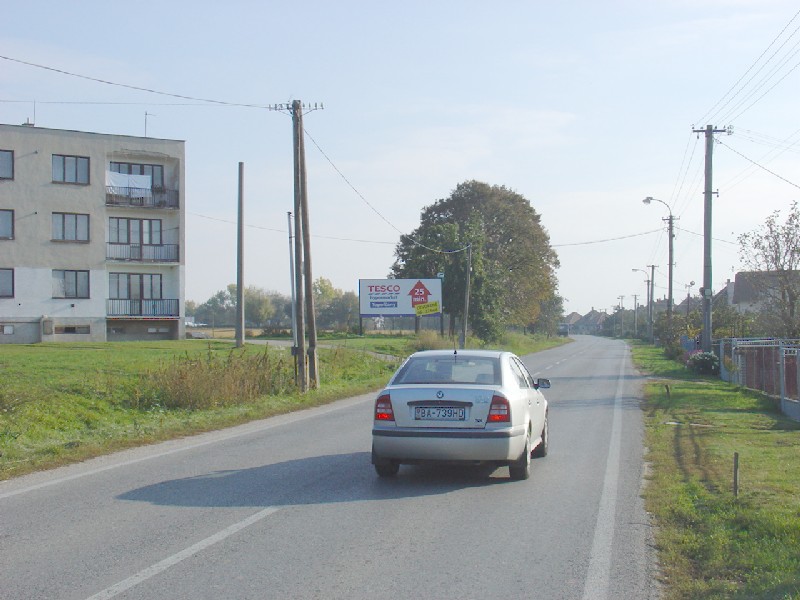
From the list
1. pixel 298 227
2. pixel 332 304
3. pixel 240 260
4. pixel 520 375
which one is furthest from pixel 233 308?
pixel 520 375

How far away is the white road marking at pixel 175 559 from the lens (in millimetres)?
5428

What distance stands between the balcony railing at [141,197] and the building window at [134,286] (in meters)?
3.78

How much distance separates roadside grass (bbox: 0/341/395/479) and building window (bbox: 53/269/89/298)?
1774 centimetres

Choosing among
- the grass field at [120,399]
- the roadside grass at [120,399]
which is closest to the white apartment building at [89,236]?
the grass field at [120,399]

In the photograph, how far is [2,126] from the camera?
39.8 meters

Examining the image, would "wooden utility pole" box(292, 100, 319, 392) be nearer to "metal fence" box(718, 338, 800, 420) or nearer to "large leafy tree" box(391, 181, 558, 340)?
"metal fence" box(718, 338, 800, 420)

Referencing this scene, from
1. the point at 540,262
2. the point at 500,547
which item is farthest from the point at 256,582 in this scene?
the point at 540,262

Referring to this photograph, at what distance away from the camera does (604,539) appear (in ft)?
22.9

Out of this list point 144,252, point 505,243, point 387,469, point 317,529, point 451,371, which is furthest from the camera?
point 505,243

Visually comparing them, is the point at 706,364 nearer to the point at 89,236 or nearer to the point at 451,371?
the point at 451,371

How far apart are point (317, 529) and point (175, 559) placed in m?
1.35

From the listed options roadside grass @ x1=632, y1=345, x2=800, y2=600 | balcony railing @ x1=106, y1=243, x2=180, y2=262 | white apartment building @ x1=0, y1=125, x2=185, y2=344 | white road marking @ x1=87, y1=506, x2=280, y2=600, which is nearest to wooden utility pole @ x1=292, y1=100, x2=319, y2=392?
roadside grass @ x1=632, y1=345, x2=800, y2=600

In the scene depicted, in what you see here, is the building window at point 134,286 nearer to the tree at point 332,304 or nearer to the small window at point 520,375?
the small window at point 520,375

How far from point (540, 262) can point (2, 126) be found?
4184cm
